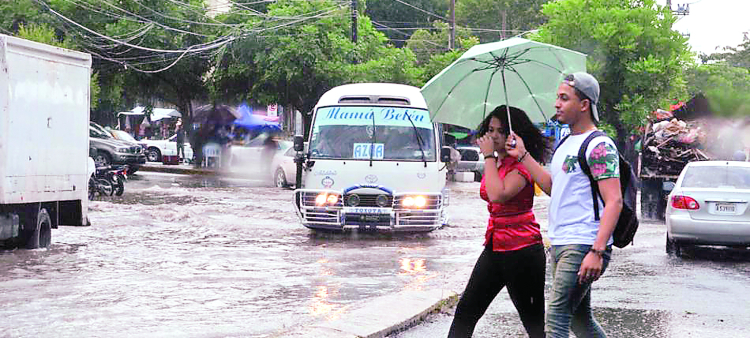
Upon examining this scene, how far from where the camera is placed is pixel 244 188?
31.6 metres

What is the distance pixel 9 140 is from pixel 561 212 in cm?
937

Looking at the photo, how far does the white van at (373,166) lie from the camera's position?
16734 mm

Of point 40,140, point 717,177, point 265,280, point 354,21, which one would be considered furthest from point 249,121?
point 265,280

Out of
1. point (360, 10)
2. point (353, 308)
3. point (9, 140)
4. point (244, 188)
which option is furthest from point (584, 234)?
point (360, 10)

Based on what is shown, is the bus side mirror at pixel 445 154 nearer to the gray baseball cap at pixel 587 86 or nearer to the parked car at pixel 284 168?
the gray baseball cap at pixel 587 86

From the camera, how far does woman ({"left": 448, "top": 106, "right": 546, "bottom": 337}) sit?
19.6ft

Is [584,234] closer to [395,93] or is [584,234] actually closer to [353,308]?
[353,308]

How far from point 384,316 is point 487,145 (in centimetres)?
306

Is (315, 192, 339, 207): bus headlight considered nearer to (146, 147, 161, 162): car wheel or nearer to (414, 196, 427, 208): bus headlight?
(414, 196, 427, 208): bus headlight

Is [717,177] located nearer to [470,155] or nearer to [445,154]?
[445,154]

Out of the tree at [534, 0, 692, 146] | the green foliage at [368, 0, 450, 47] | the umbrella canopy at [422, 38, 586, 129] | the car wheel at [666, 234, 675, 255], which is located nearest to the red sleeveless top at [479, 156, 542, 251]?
the umbrella canopy at [422, 38, 586, 129]

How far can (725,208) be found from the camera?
48.9 feet

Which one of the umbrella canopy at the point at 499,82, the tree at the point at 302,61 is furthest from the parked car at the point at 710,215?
the tree at the point at 302,61

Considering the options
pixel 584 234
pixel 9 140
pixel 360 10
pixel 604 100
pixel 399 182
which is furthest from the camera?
pixel 360 10
